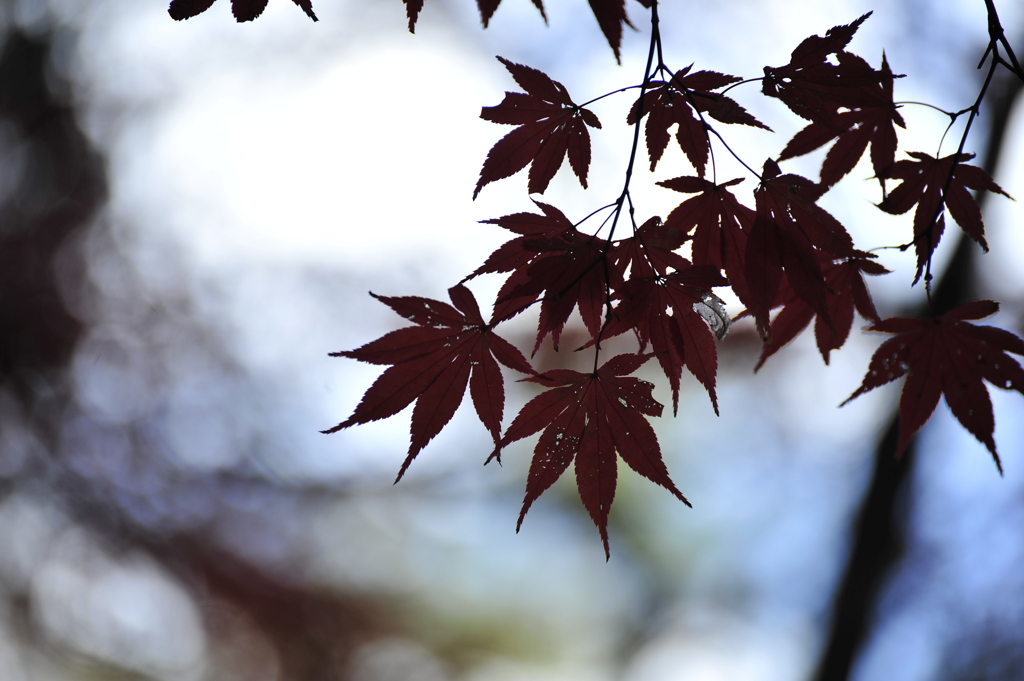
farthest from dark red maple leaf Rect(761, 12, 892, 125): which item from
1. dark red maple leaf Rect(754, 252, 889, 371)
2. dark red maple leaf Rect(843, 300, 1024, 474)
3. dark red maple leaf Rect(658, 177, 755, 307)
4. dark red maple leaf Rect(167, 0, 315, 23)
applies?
dark red maple leaf Rect(167, 0, 315, 23)

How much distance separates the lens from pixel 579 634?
409cm

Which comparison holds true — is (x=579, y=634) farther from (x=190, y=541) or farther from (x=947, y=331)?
(x=947, y=331)

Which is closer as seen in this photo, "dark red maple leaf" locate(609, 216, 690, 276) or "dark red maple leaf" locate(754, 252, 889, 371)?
"dark red maple leaf" locate(609, 216, 690, 276)

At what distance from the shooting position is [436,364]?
85 centimetres

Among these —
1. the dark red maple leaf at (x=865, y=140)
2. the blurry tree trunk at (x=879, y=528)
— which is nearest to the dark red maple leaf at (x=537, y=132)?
the dark red maple leaf at (x=865, y=140)

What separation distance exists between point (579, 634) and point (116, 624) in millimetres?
3373

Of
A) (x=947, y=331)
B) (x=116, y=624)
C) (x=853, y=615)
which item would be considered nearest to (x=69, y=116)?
(x=116, y=624)

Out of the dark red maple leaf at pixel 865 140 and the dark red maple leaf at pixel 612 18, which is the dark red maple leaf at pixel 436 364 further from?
the dark red maple leaf at pixel 865 140

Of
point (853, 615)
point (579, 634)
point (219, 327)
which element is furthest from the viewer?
point (579, 634)

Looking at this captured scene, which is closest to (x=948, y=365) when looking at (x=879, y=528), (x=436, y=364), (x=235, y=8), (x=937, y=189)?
(x=937, y=189)

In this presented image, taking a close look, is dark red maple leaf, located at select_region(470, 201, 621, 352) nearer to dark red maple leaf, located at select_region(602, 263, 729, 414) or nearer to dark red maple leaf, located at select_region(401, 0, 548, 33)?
dark red maple leaf, located at select_region(602, 263, 729, 414)

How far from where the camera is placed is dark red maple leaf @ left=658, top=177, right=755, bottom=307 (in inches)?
34.6

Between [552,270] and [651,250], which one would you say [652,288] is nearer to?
[651,250]

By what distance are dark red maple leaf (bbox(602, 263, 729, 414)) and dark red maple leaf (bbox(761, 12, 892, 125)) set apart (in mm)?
275
